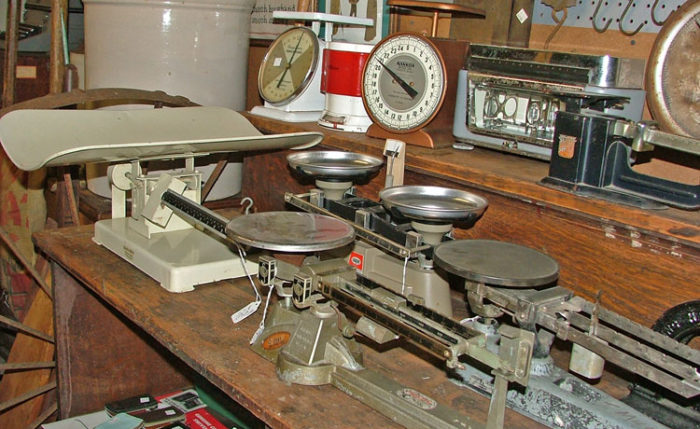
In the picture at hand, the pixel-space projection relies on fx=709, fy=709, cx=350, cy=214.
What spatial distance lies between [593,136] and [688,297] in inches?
14.3

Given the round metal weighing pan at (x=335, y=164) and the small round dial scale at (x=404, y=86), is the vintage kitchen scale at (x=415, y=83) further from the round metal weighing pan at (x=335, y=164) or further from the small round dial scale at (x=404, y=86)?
the round metal weighing pan at (x=335, y=164)

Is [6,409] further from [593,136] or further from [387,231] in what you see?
[593,136]

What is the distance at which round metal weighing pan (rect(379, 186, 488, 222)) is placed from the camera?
57.0 inches

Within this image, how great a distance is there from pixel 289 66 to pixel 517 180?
102 cm

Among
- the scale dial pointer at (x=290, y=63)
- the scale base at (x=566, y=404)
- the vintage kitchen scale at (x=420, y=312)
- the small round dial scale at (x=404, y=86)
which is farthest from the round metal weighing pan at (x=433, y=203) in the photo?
the scale dial pointer at (x=290, y=63)

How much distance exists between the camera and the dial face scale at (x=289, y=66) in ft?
7.30

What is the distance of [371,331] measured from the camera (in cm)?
125

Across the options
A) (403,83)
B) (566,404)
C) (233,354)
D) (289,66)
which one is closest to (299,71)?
(289,66)

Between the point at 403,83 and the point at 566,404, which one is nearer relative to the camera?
the point at 566,404

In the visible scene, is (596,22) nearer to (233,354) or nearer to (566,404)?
(566,404)

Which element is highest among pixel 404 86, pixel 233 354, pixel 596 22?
pixel 596 22

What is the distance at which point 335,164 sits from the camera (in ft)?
6.01

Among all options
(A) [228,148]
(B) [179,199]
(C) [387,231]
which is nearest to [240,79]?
(A) [228,148]

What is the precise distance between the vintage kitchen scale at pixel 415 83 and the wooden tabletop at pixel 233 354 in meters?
0.58
